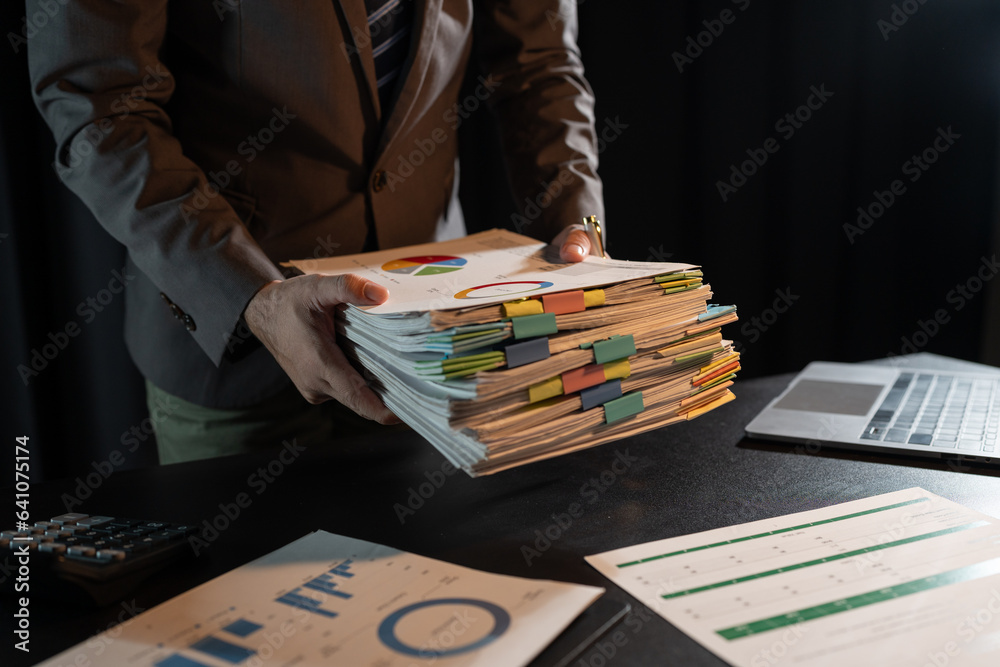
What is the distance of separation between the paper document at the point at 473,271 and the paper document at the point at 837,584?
0.75 ft

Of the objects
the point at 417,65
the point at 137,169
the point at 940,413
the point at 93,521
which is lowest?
the point at 940,413

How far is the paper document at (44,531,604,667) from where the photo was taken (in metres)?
0.45

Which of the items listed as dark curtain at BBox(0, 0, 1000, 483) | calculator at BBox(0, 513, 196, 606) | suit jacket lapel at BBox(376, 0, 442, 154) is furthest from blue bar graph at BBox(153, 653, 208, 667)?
dark curtain at BBox(0, 0, 1000, 483)

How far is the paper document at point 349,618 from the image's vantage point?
0.45m

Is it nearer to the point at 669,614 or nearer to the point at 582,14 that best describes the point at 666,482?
the point at 669,614

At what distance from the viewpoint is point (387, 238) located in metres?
1.09

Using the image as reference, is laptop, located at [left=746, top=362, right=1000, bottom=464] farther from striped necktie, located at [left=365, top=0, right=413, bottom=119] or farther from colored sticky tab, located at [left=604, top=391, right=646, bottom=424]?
striped necktie, located at [left=365, top=0, right=413, bottom=119]

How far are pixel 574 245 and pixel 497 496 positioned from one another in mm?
299

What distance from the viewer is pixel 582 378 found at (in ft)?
2.00

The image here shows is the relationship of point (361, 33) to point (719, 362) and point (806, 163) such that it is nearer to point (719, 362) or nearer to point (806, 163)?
point (719, 362)

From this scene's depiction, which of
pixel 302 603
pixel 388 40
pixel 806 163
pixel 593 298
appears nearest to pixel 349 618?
pixel 302 603

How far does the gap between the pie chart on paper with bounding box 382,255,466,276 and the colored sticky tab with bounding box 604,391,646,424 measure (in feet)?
0.80

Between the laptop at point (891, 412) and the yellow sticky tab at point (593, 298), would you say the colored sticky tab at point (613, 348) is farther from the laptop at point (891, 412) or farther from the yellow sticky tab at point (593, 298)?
the laptop at point (891, 412)

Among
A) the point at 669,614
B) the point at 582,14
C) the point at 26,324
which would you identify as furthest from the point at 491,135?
the point at 669,614
